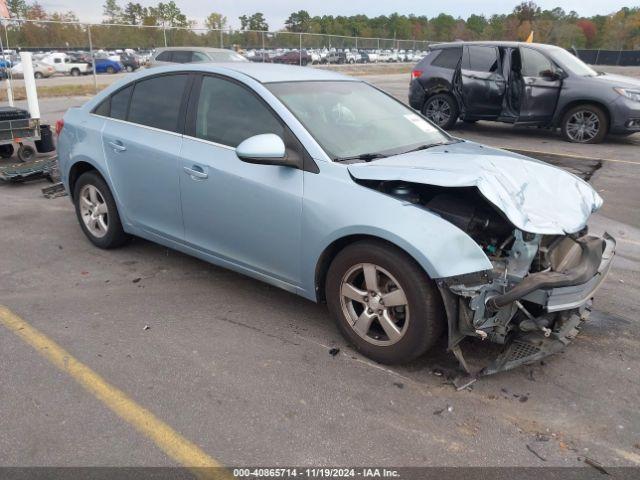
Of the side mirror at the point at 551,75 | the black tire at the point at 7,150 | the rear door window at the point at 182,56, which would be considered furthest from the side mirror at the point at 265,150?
the rear door window at the point at 182,56

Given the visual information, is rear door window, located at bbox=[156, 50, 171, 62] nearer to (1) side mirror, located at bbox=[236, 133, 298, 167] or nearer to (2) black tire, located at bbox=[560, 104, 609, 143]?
(2) black tire, located at bbox=[560, 104, 609, 143]

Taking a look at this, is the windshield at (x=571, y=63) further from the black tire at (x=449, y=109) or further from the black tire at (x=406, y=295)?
the black tire at (x=406, y=295)

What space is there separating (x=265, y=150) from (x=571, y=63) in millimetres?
9853

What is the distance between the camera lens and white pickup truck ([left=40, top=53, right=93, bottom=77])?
103ft

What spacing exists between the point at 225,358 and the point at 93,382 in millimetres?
749

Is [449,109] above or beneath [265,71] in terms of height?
beneath

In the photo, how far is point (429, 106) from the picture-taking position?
12328 mm

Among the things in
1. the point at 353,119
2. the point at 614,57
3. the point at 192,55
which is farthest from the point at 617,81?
the point at 614,57

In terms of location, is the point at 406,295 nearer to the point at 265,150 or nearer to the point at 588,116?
the point at 265,150

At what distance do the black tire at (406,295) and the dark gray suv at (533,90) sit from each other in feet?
29.4

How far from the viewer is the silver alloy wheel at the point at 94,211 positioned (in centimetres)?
494

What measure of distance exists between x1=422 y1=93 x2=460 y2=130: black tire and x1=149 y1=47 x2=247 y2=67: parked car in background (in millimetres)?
7243

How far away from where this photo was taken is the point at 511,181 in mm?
3246

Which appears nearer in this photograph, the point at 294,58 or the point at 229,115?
the point at 229,115
